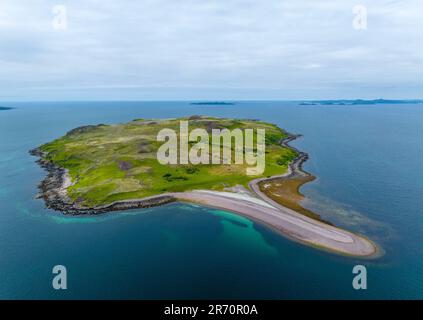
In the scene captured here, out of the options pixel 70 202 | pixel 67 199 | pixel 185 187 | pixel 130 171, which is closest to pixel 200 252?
pixel 185 187

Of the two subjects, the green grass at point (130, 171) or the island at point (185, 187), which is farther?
the green grass at point (130, 171)

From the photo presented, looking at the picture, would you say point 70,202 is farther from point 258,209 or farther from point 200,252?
point 258,209

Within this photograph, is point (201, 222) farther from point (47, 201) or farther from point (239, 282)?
point (47, 201)

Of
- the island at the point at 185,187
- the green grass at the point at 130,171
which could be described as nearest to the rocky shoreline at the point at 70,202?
the island at the point at 185,187

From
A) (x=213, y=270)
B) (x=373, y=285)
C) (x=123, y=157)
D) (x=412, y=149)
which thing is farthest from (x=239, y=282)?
(x=412, y=149)

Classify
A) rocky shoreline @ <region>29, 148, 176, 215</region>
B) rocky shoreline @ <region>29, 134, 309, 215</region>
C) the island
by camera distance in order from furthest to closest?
rocky shoreline @ <region>29, 134, 309, 215</region> < rocky shoreline @ <region>29, 148, 176, 215</region> < the island

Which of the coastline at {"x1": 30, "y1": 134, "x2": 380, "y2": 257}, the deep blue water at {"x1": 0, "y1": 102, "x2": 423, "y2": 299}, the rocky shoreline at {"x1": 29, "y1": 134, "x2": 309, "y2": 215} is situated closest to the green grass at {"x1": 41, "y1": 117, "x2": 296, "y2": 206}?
the rocky shoreline at {"x1": 29, "y1": 134, "x2": 309, "y2": 215}

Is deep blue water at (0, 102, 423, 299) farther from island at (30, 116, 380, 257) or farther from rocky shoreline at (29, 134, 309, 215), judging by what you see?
island at (30, 116, 380, 257)

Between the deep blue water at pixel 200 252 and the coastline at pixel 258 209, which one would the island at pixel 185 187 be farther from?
the deep blue water at pixel 200 252
